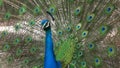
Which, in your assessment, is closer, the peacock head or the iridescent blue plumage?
the peacock head

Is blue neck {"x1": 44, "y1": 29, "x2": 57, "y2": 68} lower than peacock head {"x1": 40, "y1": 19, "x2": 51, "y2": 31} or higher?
lower

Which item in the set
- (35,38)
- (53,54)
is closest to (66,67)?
(53,54)

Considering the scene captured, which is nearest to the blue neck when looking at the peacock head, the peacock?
the peacock

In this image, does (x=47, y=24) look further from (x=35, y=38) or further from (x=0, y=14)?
(x=0, y=14)

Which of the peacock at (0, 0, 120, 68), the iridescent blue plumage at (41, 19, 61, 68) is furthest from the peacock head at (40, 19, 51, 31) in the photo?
the iridescent blue plumage at (41, 19, 61, 68)

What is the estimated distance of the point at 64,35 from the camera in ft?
14.4

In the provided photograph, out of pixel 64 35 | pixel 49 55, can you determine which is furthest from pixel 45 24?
pixel 64 35

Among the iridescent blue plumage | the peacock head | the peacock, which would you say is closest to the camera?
the peacock head

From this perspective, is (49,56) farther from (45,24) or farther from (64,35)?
(64,35)

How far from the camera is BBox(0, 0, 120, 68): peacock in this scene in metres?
4.04

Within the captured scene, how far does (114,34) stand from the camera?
4289mm

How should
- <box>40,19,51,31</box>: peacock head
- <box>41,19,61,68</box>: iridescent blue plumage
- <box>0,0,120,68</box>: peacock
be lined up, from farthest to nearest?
1. <box>0,0,120,68</box>: peacock
2. <box>41,19,61,68</box>: iridescent blue plumage
3. <box>40,19,51,31</box>: peacock head

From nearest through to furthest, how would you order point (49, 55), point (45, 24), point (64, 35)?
point (45, 24), point (49, 55), point (64, 35)

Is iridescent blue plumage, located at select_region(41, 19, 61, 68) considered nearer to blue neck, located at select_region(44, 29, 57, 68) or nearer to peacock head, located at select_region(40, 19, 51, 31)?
blue neck, located at select_region(44, 29, 57, 68)
